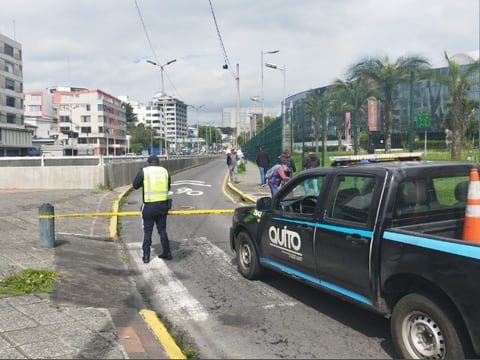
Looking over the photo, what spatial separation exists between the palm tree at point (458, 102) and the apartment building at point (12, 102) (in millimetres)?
67565

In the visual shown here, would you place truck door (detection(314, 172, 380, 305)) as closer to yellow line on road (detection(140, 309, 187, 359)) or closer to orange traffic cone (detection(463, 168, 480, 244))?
orange traffic cone (detection(463, 168, 480, 244))

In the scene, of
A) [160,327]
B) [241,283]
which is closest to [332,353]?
[160,327]

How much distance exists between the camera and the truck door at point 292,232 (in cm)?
477

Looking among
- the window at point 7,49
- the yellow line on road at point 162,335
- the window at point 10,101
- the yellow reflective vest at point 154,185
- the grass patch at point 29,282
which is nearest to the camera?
the yellow line on road at point 162,335

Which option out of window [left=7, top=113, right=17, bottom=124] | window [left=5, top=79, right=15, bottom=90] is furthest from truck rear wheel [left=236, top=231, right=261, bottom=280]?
window [left=5, top=79, right=15, bottom=90]

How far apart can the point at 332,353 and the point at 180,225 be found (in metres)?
6.94

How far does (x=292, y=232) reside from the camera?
504cm

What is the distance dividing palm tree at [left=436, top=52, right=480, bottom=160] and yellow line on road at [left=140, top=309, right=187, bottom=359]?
315 inches

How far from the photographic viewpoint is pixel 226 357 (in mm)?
3848

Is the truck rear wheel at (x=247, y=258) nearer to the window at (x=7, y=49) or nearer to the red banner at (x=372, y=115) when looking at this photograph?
the red banner at (x=372, y=115)

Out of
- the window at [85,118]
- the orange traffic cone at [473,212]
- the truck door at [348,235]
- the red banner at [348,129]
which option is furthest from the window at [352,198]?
the window at [85,118]

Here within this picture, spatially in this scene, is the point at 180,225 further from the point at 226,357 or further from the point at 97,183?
the point at 97,183

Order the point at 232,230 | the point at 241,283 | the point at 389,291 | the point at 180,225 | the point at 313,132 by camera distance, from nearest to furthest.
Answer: the point at 389,291
the point at 241,283
the point at 232,230
the point at 180,225
the point at 313,132

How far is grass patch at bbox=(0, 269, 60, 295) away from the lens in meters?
5.32
